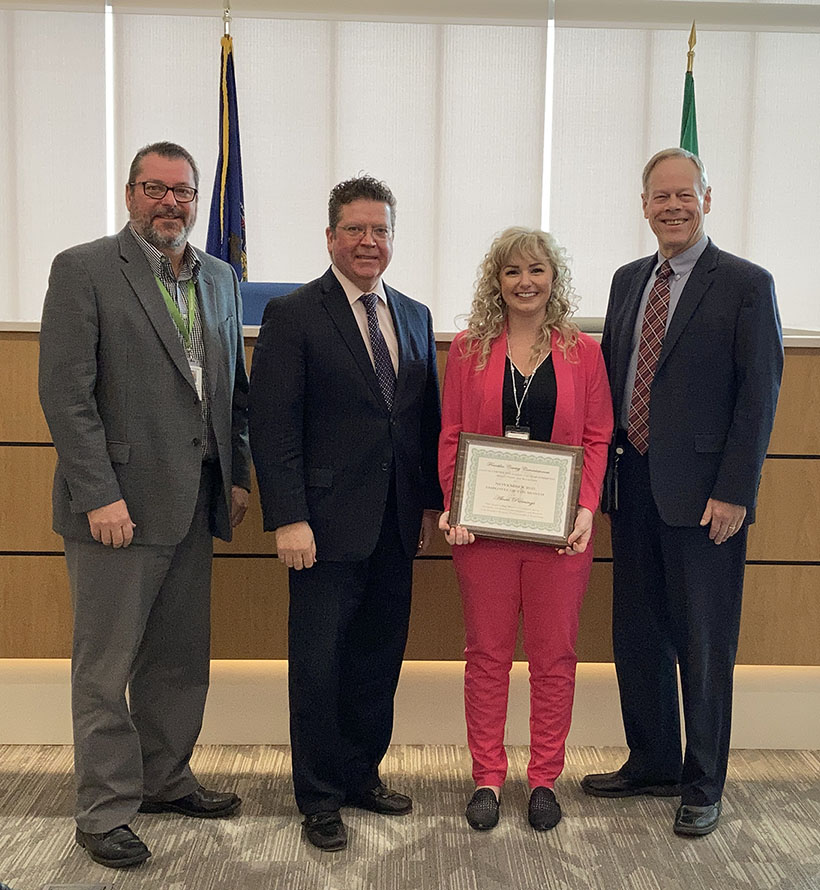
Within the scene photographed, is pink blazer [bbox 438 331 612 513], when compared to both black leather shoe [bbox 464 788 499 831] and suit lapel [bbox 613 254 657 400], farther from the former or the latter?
black leather shoe [bbox 464 788 499 831]

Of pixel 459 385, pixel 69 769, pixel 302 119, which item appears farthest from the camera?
pixel 302 119

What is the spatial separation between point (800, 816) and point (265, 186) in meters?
4.75

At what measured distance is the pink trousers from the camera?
8.00 ft

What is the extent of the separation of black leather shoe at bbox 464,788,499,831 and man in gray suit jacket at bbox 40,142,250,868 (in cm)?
87

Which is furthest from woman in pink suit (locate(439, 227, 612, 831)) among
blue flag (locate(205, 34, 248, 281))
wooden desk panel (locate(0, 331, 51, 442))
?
blue flag (locate(205, 34, 248, 281))

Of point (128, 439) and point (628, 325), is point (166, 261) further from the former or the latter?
point (628, 325)

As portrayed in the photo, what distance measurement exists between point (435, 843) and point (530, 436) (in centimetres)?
111

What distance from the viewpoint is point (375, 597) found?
8.14 ft

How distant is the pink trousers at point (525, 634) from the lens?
2438 mm

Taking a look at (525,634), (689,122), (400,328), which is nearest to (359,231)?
(400,328)

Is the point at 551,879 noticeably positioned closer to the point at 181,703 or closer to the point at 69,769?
the point at 181,703

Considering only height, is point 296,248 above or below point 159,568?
above

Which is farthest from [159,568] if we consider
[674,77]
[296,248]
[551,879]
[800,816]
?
[674,77]

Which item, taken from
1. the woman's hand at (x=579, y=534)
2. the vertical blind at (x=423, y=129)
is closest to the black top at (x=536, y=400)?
the woman's hand at (x=579, y=534)
